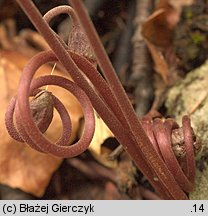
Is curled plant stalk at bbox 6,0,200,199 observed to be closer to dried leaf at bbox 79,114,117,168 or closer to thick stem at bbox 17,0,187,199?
thick stem at bbox 17,0,187,199

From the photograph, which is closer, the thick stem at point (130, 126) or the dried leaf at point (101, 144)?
the thick stem at point (130, 126)

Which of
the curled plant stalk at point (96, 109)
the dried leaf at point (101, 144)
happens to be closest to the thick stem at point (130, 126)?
the curled plant stalk at point (96, 109)

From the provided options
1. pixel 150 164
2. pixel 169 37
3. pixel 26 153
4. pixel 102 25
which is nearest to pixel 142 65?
pixel 169 37

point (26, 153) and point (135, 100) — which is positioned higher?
point (26, 153)

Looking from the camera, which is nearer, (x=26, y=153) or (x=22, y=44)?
(x=26, y=153)

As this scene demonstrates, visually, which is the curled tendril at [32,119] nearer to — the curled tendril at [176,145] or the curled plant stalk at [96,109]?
the curled plant stalk at [96,109]

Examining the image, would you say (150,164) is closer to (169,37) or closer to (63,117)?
(63,117)

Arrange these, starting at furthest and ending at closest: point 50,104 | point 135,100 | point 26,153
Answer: point 135,100 < point 26,153 < point 50,104

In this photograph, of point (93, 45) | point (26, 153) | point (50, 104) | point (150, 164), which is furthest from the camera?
point (26, 153)
